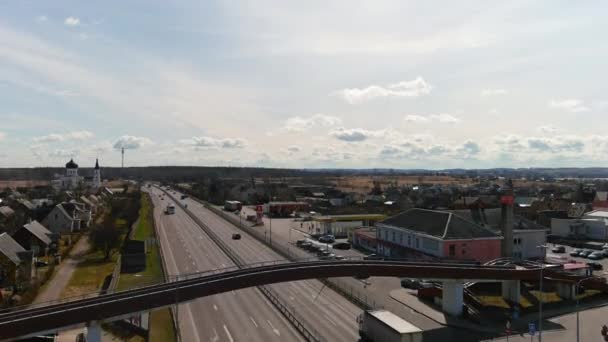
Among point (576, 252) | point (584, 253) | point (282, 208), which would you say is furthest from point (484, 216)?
point (282, 208)

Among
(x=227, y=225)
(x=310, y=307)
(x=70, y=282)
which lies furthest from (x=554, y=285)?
(x=227, y=225)

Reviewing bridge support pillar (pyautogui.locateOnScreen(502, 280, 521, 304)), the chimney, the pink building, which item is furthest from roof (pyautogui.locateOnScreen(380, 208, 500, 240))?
bridge support pillar (pyautogui.locateOnScreen(502, 280, 521, 304))

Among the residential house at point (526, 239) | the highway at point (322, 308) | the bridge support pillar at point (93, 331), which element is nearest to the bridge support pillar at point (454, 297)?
the highway at point (322, 308)

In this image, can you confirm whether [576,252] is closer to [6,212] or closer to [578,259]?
[578,259]

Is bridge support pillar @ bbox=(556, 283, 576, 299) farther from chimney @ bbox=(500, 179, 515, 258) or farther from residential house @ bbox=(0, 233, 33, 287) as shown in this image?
residential house @ bbox=(0, 233, 33, 287)

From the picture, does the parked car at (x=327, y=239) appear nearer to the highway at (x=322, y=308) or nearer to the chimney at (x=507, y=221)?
the highway at (x=322, y=308)
